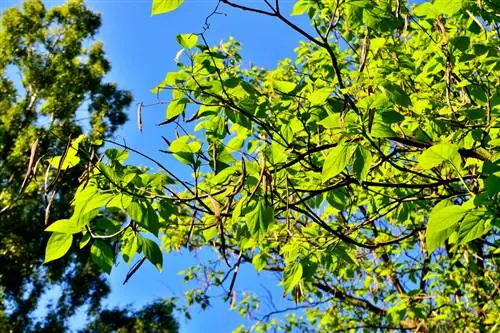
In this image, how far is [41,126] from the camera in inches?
755

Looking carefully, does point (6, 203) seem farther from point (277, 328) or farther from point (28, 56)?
point (277, 328)

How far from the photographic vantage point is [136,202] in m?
1.96

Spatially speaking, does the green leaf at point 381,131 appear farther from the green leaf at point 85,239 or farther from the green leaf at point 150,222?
the green leaf at point 85,239

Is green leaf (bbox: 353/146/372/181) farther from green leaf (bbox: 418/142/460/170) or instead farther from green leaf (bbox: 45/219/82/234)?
green leaf (bbox: 45/219/82/234)

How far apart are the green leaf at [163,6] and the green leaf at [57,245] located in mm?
855

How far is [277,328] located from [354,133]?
7.03m

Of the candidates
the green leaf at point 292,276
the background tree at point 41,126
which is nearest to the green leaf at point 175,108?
the green leaf at point 292,276

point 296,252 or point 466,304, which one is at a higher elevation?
point 466,304

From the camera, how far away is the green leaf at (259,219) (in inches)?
83.0

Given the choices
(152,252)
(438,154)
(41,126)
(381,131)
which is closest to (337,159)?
(381,131)

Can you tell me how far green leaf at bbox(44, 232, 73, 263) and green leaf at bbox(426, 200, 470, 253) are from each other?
1253 millimetres

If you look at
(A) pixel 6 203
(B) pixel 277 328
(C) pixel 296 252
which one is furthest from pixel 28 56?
(C) pixel 296 252

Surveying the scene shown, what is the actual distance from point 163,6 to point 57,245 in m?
0.92

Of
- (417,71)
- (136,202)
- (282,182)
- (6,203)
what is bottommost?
(136,202)
